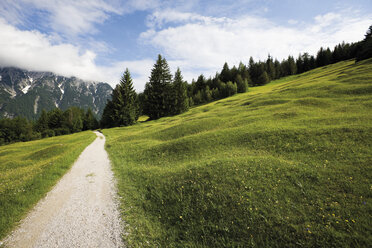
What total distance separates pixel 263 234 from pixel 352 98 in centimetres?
3055

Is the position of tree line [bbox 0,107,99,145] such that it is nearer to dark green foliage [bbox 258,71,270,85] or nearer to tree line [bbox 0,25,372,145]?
tree line [bbox 0,25,372,145]

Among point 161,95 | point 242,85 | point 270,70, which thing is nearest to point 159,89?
point 161,95

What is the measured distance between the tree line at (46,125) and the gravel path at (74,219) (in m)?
91.9

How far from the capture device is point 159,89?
60.1 meters

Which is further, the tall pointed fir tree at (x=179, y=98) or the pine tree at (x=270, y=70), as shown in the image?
the pine tree at (x=270, y=70)

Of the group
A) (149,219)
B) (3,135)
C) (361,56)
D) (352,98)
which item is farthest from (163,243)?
(3,135)

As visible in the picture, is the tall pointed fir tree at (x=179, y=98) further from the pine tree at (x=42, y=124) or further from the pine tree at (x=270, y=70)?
the pine tree at (x=270, y=70)

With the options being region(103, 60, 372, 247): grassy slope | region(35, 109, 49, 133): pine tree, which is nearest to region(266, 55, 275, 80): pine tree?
region(103, 60, 372, 247): grassy slope

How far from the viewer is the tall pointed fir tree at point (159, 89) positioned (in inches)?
2357

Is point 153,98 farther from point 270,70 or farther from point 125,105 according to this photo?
point 270,70

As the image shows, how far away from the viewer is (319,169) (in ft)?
30.8

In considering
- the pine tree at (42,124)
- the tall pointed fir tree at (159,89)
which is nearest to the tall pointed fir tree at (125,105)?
the tall pointed fir tree at (159,89)

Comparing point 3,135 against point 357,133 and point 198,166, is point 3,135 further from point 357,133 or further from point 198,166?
point 357,133

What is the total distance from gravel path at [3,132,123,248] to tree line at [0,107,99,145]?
91.9 m
